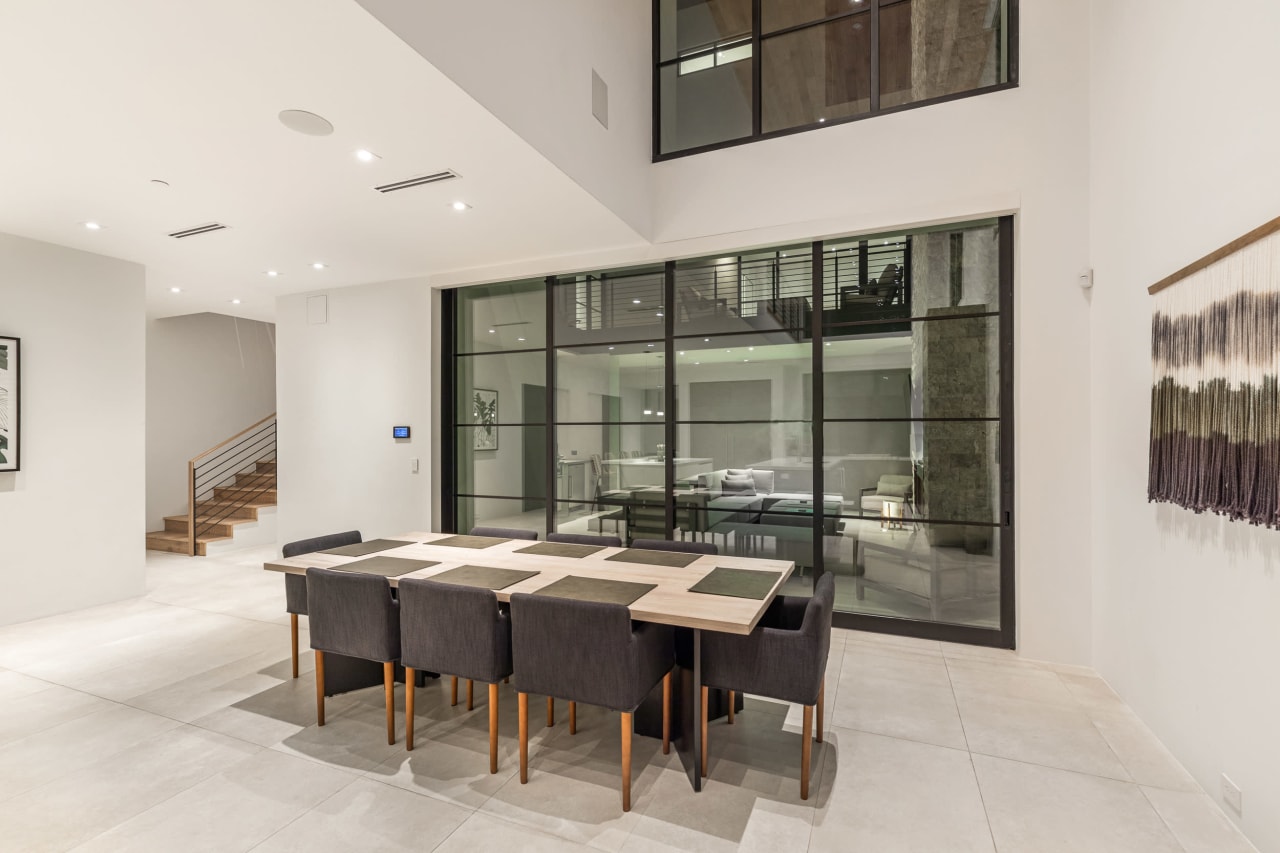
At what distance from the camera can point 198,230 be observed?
4441 mm

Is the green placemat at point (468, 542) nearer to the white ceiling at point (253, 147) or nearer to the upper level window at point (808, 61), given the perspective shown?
the white ceiling at point (253, 147)

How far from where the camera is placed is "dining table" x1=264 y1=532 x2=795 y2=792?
7.83ft

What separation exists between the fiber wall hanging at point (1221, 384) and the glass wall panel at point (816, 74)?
258 cm

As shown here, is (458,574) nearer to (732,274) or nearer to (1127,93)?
(732,274)

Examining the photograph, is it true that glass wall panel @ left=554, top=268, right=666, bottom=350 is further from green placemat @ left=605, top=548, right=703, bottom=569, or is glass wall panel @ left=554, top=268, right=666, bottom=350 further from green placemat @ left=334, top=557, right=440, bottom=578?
green placemat @ left=334, top=557, right=440, bottom=578

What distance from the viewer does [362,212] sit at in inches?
162

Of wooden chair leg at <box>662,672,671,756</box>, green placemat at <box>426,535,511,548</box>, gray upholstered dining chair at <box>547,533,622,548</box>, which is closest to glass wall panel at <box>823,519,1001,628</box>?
gray upholstered dining chair at <box>547,533,622,548</box>

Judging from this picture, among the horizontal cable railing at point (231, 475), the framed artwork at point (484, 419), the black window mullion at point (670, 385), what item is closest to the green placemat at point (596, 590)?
the black window mullion at point (670, 385)

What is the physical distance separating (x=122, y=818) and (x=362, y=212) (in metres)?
3.51

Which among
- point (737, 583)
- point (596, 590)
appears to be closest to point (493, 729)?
point (596, 590)

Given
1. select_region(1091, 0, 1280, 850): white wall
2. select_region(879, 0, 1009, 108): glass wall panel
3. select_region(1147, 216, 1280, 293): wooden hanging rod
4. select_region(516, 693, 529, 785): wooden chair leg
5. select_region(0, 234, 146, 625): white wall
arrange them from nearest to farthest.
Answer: select_region(1147, 216, 1280, 293): wooden hanging rod < select_region(1091, 0, 1280, 850): white wall < select_region(516, 693, 529, 785): wooden chair leg < select_region(879, 0, 1009, 108): glass wall panel < select_region(0, 234, 146, 625): white wall

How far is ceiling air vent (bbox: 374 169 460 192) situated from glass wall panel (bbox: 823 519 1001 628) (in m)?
3.53

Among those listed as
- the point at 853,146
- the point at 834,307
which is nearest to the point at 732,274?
the point at 834,307

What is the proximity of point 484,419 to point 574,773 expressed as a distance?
381 centimetres
